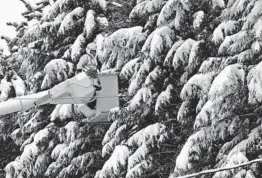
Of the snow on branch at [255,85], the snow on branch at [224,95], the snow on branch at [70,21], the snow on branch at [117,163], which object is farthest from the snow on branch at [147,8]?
the snow on branch at [255,85]

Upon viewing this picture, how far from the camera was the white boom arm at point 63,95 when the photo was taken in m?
12.8

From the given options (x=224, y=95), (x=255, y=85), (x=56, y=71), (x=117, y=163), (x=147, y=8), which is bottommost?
(x=117, y=163)

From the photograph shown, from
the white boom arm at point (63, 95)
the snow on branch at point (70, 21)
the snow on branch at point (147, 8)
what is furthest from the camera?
the snow on branch at point (70, 21)

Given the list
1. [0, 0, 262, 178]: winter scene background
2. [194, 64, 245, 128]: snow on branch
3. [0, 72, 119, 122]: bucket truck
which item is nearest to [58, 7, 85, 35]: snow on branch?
[0, 0, 262, 178]: winter scene background

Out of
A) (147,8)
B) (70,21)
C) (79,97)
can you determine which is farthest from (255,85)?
(70,21)

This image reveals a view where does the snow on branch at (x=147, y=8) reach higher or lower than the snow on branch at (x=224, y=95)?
higher

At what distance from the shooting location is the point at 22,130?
21.6 meters

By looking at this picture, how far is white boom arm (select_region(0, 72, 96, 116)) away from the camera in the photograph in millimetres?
12789

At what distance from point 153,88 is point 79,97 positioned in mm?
2757

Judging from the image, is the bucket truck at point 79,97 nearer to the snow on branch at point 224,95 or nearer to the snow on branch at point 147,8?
the snow on branch at point 224,95

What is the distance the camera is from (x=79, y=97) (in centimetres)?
1355

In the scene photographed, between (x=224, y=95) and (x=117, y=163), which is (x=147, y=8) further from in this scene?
(x=224, y=95)

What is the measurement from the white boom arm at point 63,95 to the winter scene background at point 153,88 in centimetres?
84

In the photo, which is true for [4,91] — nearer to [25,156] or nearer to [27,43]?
[27,43]
